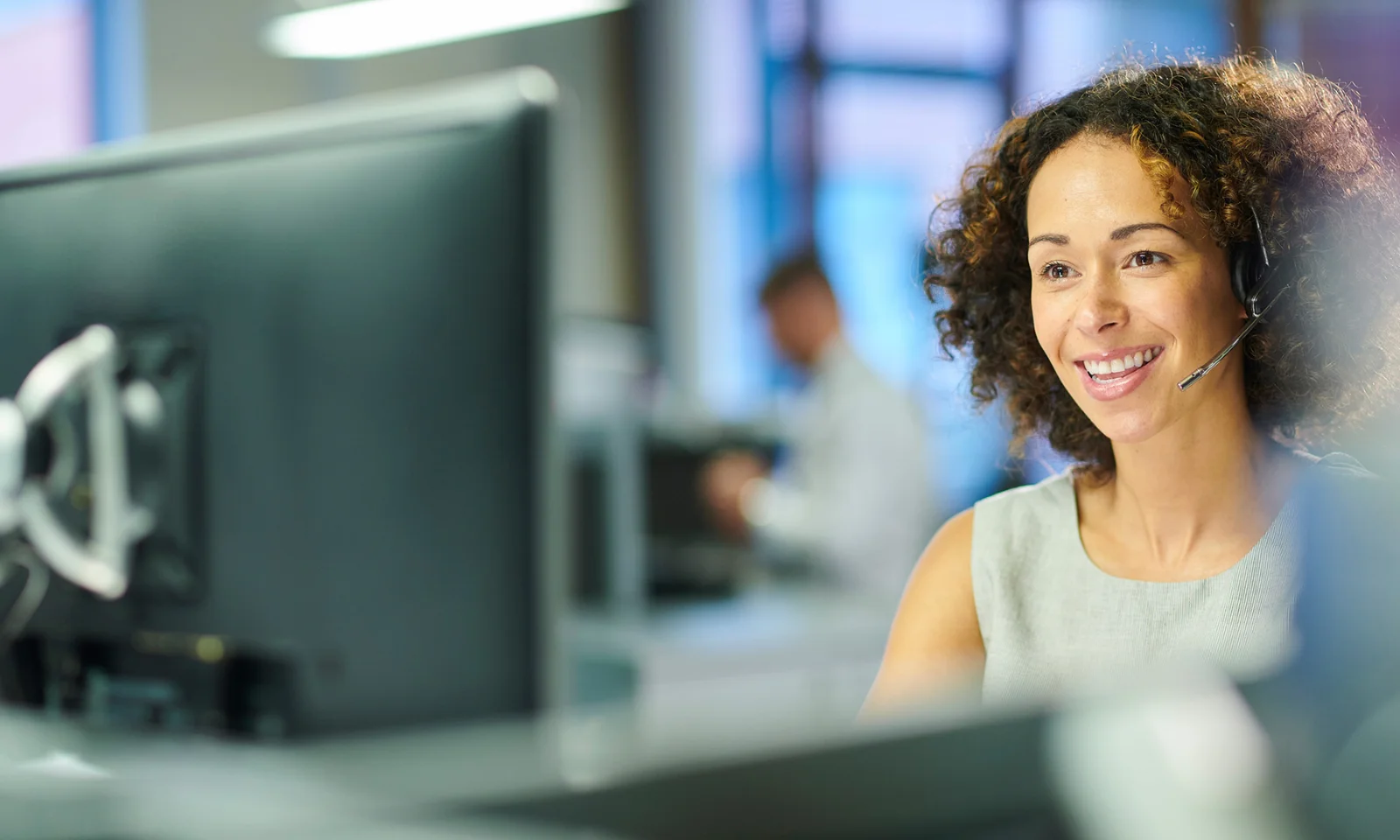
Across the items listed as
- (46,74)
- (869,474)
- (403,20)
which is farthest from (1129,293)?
(46,74)

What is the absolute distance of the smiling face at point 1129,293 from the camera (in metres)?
0.43

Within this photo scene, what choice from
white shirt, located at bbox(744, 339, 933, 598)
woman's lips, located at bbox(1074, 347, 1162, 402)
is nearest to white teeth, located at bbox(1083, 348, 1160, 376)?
woman's lips, located at bbox(1074, 347, 1162, 402)

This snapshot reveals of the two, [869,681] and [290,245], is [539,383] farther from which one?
[869,681]

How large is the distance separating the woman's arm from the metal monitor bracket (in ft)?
1.67

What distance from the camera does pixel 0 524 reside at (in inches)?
34.0

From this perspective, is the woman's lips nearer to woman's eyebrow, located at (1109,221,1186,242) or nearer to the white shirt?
woman's eyebrow, located at (1109,221,1186,242)

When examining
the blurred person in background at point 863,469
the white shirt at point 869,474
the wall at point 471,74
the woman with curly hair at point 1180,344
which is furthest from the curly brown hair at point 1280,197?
the wall at point 471,74

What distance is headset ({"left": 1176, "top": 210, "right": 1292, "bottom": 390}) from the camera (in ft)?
1.41

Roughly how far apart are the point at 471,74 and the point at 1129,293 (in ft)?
15.6

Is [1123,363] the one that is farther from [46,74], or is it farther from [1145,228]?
[46,74]

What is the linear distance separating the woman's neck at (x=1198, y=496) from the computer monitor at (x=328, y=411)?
36cm

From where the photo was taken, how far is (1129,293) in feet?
1.41

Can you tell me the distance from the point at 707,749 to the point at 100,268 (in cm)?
74

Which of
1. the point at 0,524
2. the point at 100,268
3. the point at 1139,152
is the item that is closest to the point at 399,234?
the point at 100,268
